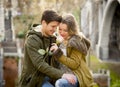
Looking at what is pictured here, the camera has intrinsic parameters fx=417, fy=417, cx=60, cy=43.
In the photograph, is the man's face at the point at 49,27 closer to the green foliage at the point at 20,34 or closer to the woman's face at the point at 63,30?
the woman's face at the point at 63,30

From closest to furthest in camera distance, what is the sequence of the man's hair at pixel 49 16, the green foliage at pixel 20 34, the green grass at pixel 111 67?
1. the man's hair at pixel 49 16
2. the green grass at pixel 111 67
3. the green foliage at pixel 20 34

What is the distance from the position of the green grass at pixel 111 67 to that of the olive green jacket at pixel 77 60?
1092 centimetres

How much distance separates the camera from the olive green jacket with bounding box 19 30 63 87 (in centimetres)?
380

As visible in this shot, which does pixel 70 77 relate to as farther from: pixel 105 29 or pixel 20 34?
pixel 20 34

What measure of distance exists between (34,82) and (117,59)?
740 inches

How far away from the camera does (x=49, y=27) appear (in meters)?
3.82

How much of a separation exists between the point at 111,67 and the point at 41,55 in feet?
52.4

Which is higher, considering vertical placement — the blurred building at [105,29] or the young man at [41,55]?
the young man at [41,55]

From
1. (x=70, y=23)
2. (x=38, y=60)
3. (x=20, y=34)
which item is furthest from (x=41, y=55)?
(x=20, y=34)

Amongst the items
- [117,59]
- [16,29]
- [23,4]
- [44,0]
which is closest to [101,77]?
[23,4]

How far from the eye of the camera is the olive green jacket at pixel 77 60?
3828mm

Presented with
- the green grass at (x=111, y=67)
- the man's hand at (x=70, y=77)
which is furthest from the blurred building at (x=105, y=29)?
the man's hand at (x=70, y=77)

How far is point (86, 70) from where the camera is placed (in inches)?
154

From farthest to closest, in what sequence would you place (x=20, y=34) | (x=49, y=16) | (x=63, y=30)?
1. (x=20, y=34)
2. (x=63, y=30)
3. (x=49, y=16)
